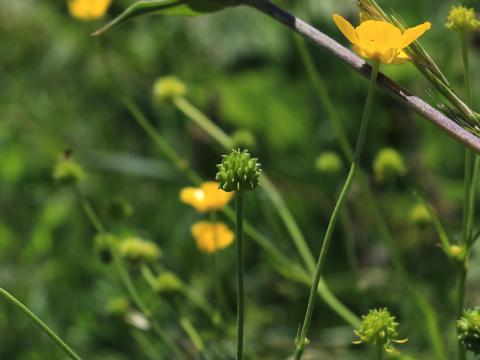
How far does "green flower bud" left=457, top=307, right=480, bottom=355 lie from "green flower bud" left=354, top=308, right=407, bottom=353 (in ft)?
0.19

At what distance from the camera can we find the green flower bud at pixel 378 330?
75 cm

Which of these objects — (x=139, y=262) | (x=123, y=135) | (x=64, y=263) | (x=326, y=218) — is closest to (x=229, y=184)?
(x=139, y=262)

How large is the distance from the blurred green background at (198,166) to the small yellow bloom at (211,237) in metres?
A: 0.14

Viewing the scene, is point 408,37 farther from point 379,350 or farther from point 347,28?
point 379,350

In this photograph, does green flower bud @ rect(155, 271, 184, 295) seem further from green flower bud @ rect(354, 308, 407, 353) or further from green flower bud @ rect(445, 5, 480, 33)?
green flower bud @ rect(445, 5, 480, 33)

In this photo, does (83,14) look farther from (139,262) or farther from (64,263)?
(64,263)

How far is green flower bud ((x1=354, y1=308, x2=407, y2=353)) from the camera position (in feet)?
2.45

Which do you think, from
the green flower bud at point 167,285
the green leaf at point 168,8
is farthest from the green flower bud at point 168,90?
the green leaf at point 168,8

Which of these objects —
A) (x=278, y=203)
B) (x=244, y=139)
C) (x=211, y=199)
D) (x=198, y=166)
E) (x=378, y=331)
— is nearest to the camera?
(x=378, y=331)

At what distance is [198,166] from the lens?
196cm

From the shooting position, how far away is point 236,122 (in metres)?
1.93

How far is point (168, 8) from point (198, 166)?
1.21 m

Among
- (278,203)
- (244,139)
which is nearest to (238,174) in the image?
(278,203)

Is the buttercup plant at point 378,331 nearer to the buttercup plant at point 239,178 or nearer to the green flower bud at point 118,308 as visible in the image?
the buttercup plant at point 239,178
